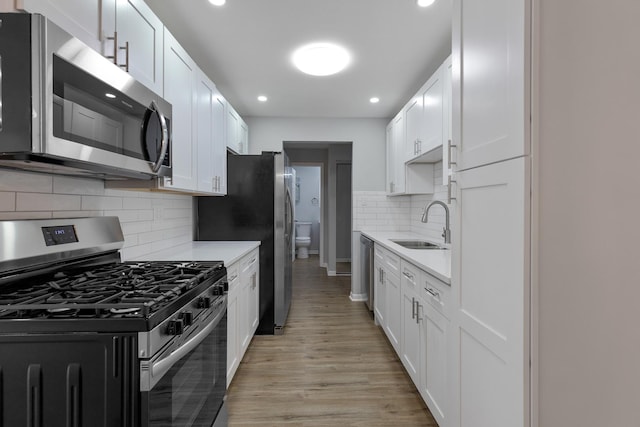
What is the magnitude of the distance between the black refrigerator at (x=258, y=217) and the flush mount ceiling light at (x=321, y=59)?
2.92 feet

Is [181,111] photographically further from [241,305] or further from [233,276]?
[241,305]

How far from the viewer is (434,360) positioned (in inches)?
68.2

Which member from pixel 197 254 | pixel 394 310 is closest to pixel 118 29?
pixel 197 254

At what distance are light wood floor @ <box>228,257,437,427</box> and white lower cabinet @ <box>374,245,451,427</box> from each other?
6.5 inches

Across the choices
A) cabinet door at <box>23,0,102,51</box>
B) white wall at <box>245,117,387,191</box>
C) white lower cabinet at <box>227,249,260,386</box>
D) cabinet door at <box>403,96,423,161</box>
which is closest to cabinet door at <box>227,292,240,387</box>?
white lower cabinet at <box>227,249,260,386</box>

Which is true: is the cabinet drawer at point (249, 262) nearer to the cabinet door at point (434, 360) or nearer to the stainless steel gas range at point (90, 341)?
the stainless steel gas range at point (90, 341)

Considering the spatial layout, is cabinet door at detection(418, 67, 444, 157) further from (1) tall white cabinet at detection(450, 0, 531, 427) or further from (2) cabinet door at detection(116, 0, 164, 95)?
(2) cabinet door at detection(116, 0, 164, 95)

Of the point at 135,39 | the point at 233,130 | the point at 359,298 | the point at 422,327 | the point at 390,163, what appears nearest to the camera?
the point at 135,39

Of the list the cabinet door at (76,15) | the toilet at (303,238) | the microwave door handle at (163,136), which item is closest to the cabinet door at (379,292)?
the microwave door handle at (163,136)

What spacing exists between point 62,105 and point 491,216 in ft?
4.74

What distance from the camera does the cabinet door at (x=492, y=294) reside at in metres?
0.95

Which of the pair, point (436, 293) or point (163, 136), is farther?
point (436, 293)
